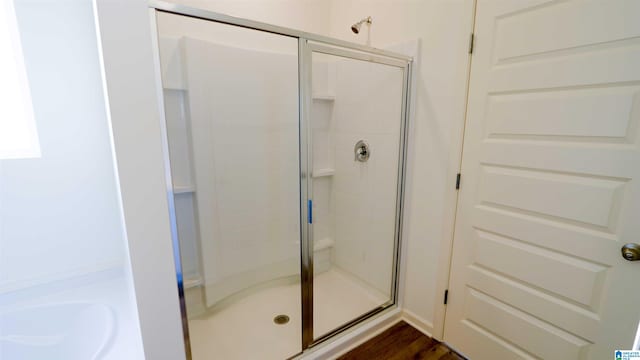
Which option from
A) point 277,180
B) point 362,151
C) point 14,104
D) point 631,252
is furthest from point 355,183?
point 14,104

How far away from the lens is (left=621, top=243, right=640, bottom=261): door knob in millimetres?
1019

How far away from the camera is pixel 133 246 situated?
92cm

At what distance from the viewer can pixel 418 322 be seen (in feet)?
6.27

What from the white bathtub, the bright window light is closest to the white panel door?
the white bathtub

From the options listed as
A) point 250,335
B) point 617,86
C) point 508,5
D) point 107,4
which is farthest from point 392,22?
point 250,335

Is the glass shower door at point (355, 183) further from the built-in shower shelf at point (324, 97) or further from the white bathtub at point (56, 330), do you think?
the white bathtub at point (56, 330)

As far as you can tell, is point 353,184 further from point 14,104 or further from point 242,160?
point 14,104

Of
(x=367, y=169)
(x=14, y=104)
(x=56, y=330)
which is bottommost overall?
(x=56, y=330)

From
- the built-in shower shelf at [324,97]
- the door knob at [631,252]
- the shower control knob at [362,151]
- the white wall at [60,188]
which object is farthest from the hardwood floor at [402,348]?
the built-in shower shelf at [324,97]

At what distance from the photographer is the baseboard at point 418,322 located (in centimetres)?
184

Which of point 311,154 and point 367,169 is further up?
point 311,154

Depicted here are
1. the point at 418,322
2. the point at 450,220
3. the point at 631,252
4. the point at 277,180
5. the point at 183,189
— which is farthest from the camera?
the point at 277,180

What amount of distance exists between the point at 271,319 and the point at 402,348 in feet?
3.08

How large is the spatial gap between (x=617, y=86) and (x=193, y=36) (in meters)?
2.18
